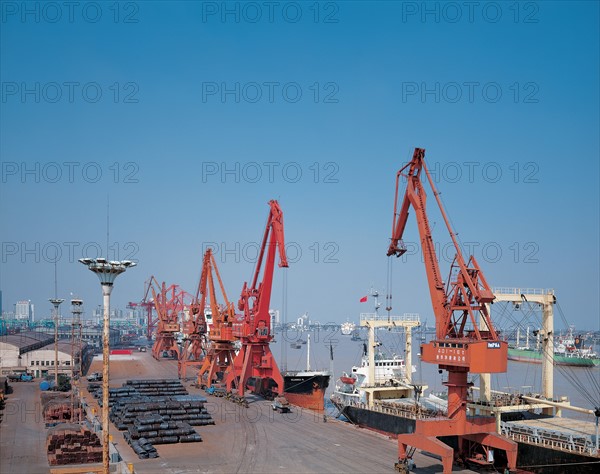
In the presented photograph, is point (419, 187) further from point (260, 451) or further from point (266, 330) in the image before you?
point (266, 330)

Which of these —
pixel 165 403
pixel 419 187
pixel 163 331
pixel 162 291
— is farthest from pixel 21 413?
pixel 162 291

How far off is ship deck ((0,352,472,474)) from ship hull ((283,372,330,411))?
11.4 metres

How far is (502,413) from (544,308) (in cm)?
706

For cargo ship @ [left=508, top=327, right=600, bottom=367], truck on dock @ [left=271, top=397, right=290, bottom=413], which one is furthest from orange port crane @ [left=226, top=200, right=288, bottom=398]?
cargo ship @ [left=508, top=327, right=600, bottom=367]

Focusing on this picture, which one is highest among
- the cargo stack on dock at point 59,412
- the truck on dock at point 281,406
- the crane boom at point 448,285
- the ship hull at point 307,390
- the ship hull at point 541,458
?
the crane boom at point 448,285

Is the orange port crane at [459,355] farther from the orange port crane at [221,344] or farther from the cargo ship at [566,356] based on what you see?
the cargo ship at [566,356]

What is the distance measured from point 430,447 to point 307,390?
3088cm

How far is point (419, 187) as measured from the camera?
3406 cm

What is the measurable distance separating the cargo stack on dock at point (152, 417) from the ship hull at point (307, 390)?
10465 millimetres

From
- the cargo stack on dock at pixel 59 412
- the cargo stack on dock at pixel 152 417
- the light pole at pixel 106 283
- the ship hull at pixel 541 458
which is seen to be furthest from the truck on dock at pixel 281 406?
the light pole at pixel 106 283

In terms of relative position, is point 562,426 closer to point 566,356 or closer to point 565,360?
point 565,360

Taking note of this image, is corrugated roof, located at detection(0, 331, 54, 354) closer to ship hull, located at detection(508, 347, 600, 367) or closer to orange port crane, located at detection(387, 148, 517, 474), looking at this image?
orange port crane, located at detection(387, 148, 517, 474)

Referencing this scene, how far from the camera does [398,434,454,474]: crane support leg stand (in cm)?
2664

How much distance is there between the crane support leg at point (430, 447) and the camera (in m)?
26.6
